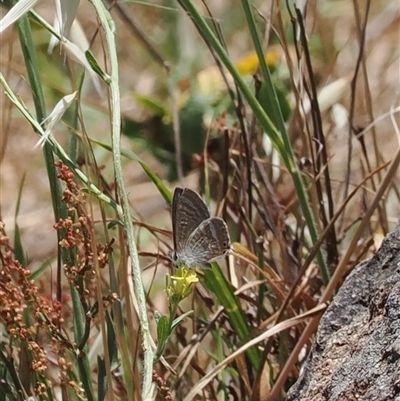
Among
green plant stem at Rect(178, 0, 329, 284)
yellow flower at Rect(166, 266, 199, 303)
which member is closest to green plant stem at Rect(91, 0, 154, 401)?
yellow flower at Rect(166, 266, 199, 303)

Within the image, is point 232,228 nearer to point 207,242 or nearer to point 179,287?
point 207,242

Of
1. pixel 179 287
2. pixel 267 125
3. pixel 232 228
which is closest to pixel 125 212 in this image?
pixel 179 287

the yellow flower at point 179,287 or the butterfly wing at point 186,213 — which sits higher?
the butterfly wing at point 186,213

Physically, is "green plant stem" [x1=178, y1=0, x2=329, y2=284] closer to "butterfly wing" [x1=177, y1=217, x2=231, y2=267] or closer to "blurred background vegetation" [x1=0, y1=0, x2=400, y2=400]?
"blurred background vegetation" [x1=0, y1=0, x2=400, y2=400]

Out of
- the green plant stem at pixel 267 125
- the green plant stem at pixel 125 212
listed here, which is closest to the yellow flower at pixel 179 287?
the green plant stem at pixel 125 212

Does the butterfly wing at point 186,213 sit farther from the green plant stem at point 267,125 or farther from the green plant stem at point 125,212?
the green plant stem at point 267,125

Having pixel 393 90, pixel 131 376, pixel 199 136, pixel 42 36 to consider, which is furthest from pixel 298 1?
pixel 42 36

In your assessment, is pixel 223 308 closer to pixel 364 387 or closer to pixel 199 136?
pixel 364 387
